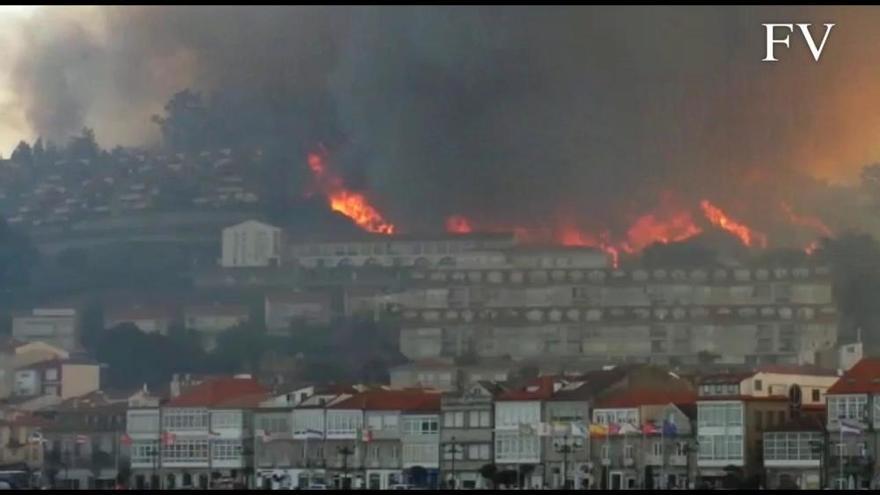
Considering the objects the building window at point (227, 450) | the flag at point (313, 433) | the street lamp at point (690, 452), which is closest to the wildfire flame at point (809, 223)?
the street lamp at point (690, 452)

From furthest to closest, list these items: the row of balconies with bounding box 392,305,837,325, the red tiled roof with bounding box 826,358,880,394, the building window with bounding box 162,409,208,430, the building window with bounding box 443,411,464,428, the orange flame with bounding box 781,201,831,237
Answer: the building window with bounding box 162,409,208,430, the building window with bounding box 443,411,464,428, the row of balconies with bounding box 392,305,837,325, the orange flame with bounding box 781,201,831,237, the red tiled roof with bounding box 826,358,880,394

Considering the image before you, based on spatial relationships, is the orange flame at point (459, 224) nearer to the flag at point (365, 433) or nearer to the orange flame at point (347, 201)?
the orange flame at point (347, 201)

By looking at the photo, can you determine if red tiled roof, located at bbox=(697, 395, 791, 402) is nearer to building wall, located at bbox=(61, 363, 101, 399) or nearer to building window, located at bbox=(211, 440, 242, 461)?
building window, located at bbox=(211, 440, 242, 461)

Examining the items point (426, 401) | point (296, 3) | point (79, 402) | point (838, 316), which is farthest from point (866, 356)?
point (79, 402)

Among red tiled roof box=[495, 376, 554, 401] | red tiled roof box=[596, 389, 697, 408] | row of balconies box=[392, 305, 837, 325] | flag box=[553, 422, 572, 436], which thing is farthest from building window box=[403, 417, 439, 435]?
red tiled roof box=[596, 389, 697, 408]

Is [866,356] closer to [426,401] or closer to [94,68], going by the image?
[426,401]
